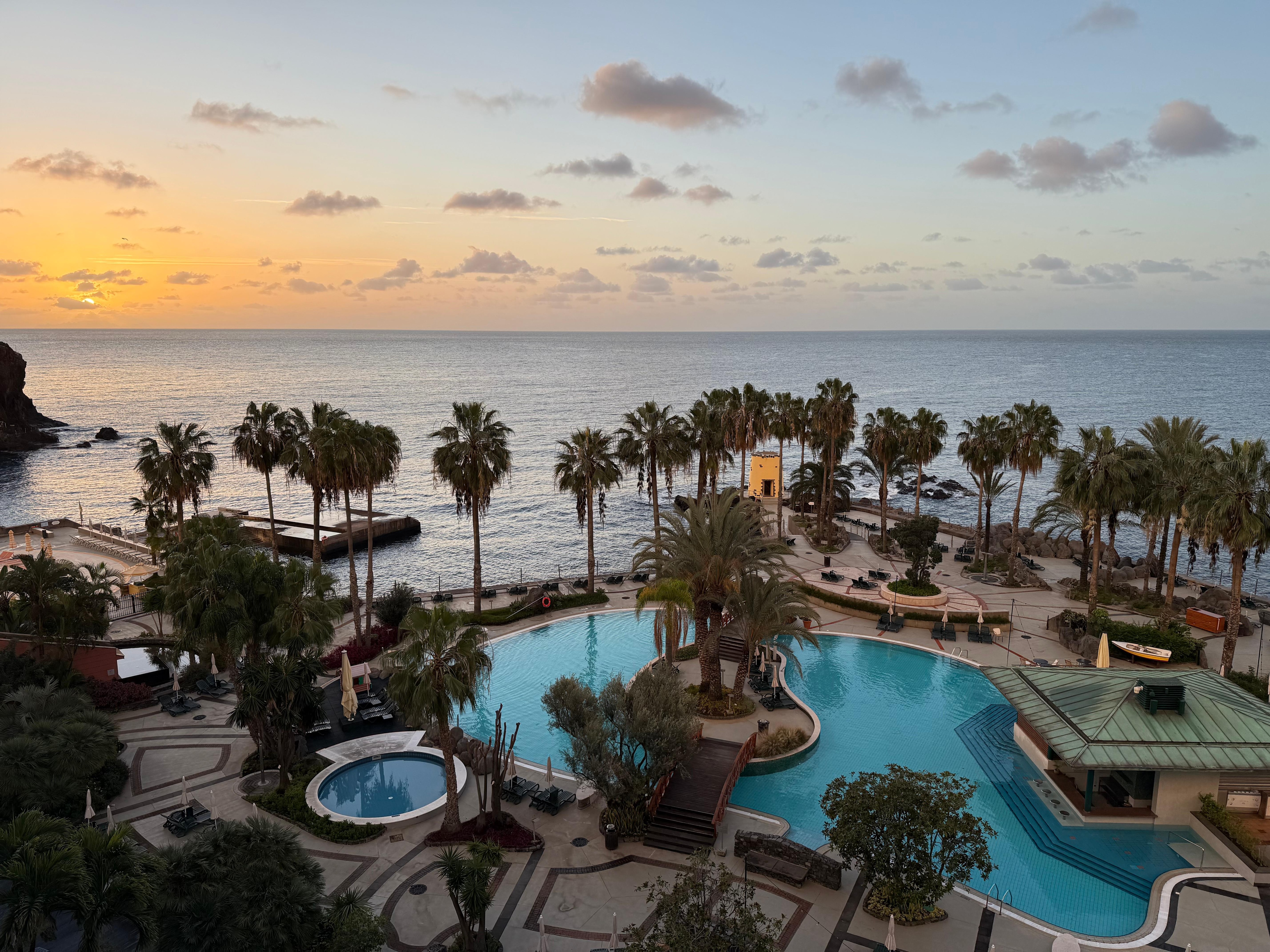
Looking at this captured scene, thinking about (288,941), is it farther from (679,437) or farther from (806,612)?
(679,437)

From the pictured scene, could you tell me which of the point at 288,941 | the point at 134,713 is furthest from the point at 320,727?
the point at 288,941

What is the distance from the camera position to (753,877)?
898 inches

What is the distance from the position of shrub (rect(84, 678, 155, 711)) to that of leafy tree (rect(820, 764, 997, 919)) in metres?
29.4

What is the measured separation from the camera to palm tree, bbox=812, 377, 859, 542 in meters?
59.6

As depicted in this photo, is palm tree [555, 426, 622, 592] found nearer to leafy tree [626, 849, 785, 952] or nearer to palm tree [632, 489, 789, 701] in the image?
palm tree [632, 489, 789, 701]

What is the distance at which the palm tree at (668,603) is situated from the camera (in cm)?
3198

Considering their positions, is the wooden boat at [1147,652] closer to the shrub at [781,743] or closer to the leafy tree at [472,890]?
the shrub at [781,743]

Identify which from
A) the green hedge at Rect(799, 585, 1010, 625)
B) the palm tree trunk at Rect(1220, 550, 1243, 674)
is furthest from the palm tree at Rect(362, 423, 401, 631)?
the palm tree trunk at Rect(1220, 550, 1243, 674)

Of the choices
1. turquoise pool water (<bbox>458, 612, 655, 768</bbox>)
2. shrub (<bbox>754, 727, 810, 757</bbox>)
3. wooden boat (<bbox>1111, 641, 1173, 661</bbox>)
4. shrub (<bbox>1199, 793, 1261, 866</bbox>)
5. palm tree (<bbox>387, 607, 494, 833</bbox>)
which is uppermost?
palm tree (<bbox>387, 607, 494, 833</bbox>)

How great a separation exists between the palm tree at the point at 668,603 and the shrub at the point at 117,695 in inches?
846

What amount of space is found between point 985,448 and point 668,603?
102 feet

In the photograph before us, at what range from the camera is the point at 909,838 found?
1972 centimetres

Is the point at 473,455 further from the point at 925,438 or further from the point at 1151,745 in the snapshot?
the point at 925,438

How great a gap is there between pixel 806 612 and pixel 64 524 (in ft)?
222
